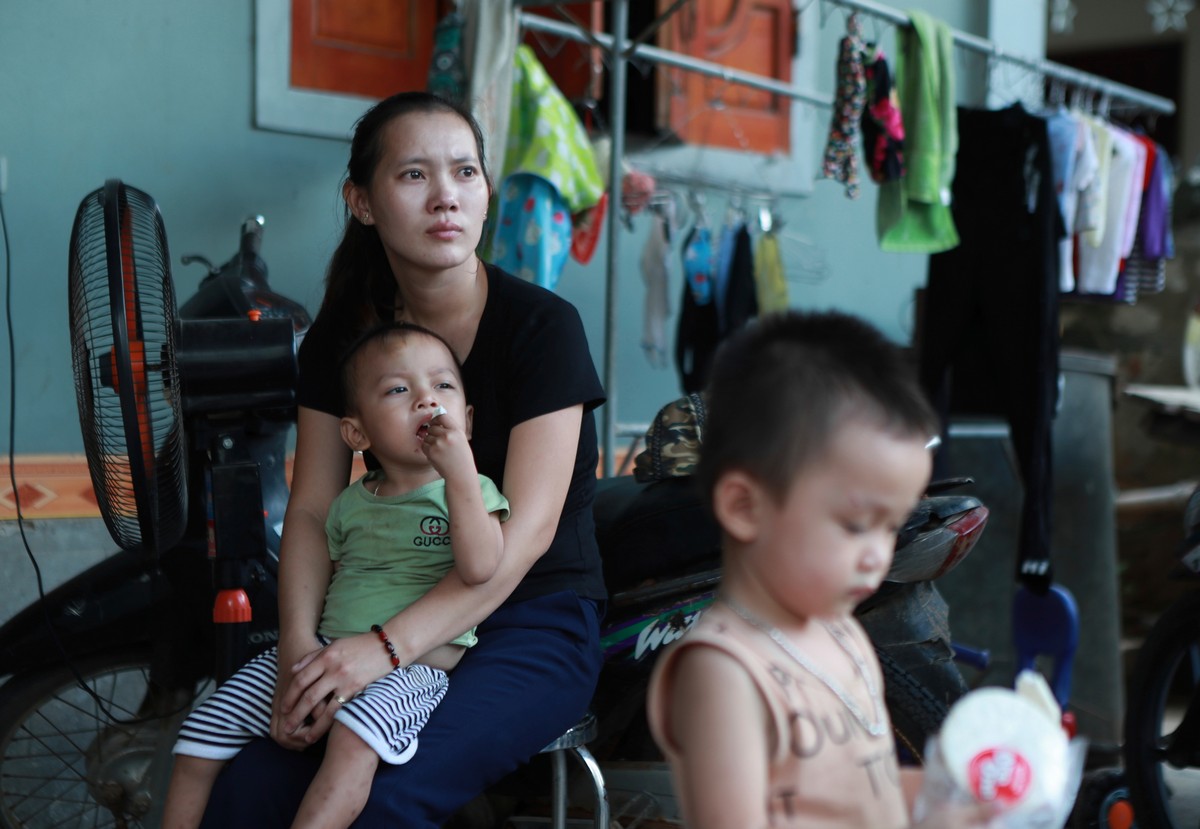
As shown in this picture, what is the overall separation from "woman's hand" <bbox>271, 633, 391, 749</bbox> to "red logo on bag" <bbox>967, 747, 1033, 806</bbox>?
3.17 feet

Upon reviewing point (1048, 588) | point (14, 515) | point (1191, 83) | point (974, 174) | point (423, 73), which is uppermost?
point (1191, 83)

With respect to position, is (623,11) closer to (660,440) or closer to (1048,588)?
(660,440)

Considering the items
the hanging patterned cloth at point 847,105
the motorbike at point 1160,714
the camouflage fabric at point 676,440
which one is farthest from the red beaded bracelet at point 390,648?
the hanging patterned cloth at point 847,105

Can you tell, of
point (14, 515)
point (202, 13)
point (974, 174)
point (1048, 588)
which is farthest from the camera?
point (974, 174)

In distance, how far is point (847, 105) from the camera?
15.0 feet

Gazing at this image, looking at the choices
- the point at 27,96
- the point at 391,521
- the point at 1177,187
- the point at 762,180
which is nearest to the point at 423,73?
the point at 27,96

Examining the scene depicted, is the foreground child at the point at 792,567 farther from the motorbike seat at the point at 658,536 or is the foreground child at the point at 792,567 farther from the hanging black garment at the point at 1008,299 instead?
the hanging black garment at the point at 1008,299

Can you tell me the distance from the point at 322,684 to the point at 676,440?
2.93 feet

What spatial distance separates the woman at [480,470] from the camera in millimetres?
1797

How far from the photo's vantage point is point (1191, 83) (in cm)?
1018

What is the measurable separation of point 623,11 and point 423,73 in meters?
1.06

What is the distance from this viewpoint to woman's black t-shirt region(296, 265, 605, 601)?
200cm

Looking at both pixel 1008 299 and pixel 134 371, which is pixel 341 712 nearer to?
pixel 134 371

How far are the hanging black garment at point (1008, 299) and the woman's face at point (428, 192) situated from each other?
3027 mm
